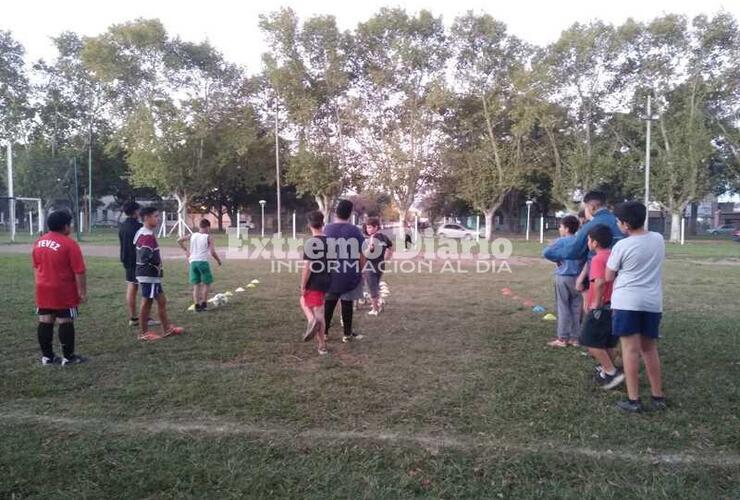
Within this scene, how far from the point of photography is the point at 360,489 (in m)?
3.12

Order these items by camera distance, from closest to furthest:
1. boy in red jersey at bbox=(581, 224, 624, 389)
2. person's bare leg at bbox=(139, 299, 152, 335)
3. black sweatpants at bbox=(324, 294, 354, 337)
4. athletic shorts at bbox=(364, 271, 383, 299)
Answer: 1. boy in red jersey at bbox=(581, 224, 624, 389)
2. black sweatpants at bbox=(324, 294, 354, 337)
3. person's bare leg at bbox=(139, 299, 152, 335)
4. athletic shorts at bbox=(364, 271, 383, 299)

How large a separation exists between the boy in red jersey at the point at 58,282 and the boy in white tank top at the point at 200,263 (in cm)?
294

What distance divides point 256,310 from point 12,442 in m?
5.06

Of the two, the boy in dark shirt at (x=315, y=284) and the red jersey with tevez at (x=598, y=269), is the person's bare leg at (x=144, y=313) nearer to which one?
the boy in dark shirt at (x=315, y=284)

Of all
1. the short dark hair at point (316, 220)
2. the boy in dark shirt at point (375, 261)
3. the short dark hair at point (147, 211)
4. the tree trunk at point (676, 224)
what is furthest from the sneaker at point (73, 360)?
the tree trunk at point (676, 224)

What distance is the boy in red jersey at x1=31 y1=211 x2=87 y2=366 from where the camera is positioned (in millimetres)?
5305

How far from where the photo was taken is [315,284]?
19.6ft

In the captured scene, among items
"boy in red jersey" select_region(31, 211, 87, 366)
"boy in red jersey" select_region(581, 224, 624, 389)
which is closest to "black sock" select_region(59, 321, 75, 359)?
"boy in red jersey" select_region(31, 211, 87, 366)

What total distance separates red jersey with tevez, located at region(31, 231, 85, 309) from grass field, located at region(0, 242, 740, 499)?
703 mm

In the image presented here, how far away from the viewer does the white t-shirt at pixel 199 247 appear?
27.9 feet

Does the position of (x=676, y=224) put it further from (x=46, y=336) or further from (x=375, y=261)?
(x=46, y=336)

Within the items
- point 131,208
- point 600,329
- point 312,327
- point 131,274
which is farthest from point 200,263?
point 600,329

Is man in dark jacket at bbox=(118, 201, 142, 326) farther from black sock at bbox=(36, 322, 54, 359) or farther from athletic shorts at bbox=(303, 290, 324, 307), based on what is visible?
athletic shorts at bbox=(303, 290, 324, 307)

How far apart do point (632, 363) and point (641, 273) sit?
0.74 meters
